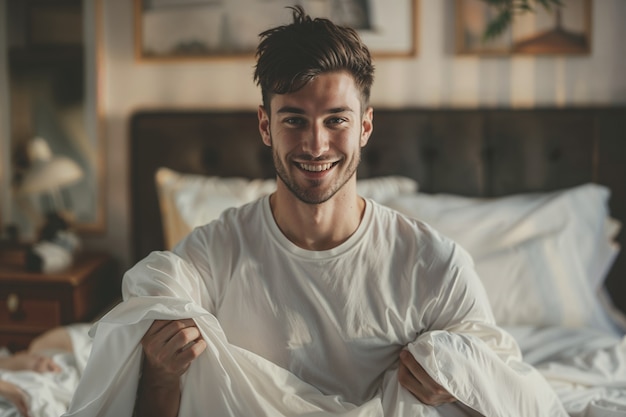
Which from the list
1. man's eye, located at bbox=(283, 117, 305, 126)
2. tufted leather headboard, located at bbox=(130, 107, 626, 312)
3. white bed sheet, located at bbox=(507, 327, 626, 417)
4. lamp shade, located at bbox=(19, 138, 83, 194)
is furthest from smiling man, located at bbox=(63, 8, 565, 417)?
lamp shade, located at bbox=(19, 138, 83, 194)

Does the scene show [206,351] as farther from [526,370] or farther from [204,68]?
[204,68]

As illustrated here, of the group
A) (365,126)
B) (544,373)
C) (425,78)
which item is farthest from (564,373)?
(425,78)

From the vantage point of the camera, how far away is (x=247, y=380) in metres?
1.24

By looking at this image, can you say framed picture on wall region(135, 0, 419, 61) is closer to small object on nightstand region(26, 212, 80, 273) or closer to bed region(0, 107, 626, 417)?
bed region(0, 107, 626, 417)

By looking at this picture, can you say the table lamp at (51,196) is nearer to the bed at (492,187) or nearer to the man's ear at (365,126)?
the bed at (492,187)

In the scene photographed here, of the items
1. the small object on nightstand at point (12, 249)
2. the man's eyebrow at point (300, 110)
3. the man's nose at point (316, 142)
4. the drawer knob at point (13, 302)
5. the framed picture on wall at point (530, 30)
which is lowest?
the drawer knob at point (13, 302)

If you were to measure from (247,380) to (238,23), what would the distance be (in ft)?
5.47

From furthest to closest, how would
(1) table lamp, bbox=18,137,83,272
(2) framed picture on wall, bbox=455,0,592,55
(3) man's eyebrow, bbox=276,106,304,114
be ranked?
(2) framed picture on wall, bbox=455,0,592,55, (1) table lamp, bbox=18,137,83,272, (3) man's eyebrow, bbox=276,106,304,114

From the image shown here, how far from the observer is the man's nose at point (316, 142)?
1312 mm

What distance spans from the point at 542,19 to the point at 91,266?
1.94 metres

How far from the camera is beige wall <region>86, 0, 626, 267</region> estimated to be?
97.7 inches

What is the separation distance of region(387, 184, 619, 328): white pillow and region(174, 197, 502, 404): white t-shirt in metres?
0.76

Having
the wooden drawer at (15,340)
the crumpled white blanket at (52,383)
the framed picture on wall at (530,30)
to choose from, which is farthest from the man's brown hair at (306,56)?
the wooden drawer at (15,340)

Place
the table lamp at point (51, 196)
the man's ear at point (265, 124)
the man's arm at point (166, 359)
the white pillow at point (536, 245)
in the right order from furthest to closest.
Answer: the table lamp at point (51, 196) < the white pillow at point (536, 245) < the man's ear at point (265, 124) < the man's arm at point (166, 359)
